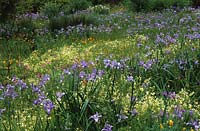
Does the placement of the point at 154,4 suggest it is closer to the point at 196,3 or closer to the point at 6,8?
the point at 196,3

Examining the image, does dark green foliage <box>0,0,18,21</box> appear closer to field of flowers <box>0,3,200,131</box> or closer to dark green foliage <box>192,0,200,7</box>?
field of flowers <box>0,3,200,131</box>

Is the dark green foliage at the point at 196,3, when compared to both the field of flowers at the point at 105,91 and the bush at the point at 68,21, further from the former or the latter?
the field of flowers at the point at 105,91

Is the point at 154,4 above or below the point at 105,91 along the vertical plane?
below

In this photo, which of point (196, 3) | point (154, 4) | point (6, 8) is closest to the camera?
point (6, 8)

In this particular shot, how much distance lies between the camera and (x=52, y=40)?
1022 cm

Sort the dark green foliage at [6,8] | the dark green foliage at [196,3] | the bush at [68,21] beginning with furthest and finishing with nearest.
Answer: the dark green foliage at [196,3], the dark green foliage at [6,8], the bush at [68,21]

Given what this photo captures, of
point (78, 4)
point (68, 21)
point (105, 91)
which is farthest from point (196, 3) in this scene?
point (105, 91)

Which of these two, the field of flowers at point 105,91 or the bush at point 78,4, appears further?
the bush at point 78,4

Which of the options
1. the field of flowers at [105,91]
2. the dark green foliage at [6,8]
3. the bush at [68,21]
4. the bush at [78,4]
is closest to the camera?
the field of flowers at [105,91]

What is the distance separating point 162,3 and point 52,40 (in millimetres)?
8289

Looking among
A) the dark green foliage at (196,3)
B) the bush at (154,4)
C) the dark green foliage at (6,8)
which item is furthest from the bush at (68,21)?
the dark green foliage at (196,3)

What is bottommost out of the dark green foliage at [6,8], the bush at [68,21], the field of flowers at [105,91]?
the bush at [68,21]

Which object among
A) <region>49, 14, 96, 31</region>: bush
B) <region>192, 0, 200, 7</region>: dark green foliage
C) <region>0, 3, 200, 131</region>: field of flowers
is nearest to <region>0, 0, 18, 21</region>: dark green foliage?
<region>49, 14, 96, 31</region>: bush

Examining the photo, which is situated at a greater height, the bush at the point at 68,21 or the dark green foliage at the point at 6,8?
the dark green foliage at the point at 6,8
